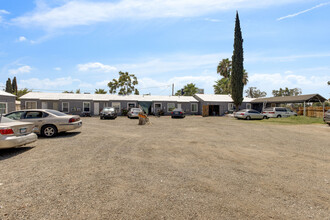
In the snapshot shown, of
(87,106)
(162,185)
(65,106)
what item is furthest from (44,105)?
(162,185)

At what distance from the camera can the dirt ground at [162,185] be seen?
3289 millimetres

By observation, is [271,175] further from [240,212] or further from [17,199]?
[17,199]

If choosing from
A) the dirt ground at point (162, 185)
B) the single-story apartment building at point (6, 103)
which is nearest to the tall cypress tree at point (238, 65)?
the dirt ground at point (162, 185)

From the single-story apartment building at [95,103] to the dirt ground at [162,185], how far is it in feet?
86.8

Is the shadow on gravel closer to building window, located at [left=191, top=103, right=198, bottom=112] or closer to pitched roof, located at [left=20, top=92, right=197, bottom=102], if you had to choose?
pitched roof, located at [left=20, top=92, right=197, bottom=102]

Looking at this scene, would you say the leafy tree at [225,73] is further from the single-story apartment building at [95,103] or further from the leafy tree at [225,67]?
the single-story apartment building at [95,103]

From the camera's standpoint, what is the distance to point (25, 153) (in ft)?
23.7

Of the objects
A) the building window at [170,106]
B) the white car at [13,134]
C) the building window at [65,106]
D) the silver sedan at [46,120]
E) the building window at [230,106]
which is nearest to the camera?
the white car at [13,134]

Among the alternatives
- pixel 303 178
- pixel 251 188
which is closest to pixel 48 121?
pixel 251 188

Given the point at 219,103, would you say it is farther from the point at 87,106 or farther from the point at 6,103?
the point at 6,103

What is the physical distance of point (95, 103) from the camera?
3347cm

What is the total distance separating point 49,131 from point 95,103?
23600mm

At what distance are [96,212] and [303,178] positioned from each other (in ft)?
16.0

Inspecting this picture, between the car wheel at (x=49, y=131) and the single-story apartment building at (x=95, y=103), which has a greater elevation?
the single-story apartment building at (x=95, y=103)
